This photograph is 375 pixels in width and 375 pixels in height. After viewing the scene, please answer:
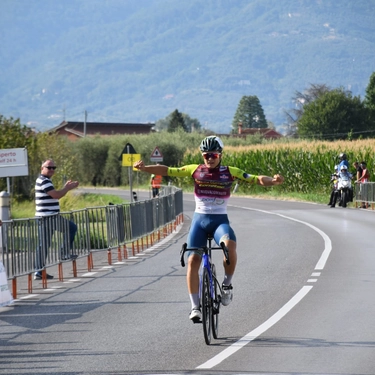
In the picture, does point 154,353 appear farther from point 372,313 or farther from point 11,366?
point 372,313

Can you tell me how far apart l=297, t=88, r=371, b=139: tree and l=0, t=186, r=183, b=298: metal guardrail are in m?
103

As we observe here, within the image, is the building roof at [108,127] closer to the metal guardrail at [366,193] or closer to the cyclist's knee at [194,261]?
the metal guardrail at [366,193]

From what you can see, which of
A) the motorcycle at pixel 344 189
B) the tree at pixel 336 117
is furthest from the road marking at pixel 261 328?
the tree at pixel 336 117

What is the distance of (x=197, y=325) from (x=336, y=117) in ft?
392

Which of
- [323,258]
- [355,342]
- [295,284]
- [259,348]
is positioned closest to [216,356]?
[259,348]

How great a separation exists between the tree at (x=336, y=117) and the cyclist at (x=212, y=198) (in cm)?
11683

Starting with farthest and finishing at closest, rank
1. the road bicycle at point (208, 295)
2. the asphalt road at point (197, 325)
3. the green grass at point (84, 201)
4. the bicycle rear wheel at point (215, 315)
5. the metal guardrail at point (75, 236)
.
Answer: the green grass at point (84, 201), the metal guardrail at point (75, 236), the bicycle rear wheel at point (215, 315), the road bicycle at point (208, 295), the asphalt road at point (197, 325)

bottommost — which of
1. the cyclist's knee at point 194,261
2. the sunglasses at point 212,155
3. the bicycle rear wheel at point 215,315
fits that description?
the bicycle rear wheel at point 215,315

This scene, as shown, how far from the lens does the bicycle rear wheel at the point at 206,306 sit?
33.3ft

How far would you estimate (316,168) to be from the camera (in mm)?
55625

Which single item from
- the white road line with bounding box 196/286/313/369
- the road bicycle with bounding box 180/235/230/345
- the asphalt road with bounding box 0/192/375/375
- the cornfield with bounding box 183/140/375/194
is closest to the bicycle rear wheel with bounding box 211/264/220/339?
the road bicycle with bounding box 180/235/230/345

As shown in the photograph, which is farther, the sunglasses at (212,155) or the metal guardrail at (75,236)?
the metal guardrail at (75,236)

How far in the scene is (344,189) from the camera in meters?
40.4

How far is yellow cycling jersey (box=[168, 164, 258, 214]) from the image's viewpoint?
36.0 feet
